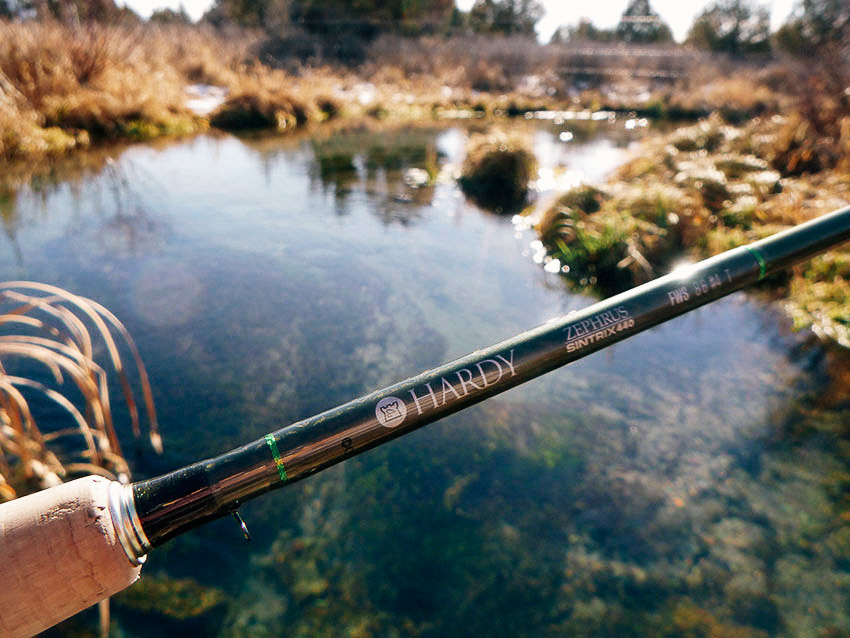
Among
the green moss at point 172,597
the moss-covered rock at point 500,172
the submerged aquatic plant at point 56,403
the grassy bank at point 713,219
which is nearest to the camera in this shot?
the submerged aquatic plant at point 56,403

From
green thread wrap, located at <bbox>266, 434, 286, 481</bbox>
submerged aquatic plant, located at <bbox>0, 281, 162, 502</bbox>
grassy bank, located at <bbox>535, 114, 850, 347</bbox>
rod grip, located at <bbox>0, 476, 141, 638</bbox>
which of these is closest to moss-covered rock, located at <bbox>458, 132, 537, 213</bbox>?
grassy bank, located at <bbox>535, 114, 850, 347</bbox>

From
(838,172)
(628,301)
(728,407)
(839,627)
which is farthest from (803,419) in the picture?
(838,172)

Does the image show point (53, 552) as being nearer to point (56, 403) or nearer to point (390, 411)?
point (390, 411)

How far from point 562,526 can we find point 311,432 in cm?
219

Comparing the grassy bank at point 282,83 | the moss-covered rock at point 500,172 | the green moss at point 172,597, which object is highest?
the grassy bank at point 282,83

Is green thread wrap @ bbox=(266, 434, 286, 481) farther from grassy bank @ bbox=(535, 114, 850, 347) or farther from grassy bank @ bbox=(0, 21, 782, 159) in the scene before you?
grassy bank @ bbox=(0, 21, 782, 159)

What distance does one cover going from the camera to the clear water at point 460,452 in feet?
7.55

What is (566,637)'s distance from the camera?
2.20m

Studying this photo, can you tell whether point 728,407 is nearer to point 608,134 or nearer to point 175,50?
point 608,134

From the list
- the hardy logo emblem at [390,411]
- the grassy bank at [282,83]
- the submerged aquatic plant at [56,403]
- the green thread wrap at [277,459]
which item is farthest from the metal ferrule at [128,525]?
the grassy bank at [282,83]

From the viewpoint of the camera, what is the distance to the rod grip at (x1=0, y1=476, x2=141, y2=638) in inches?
35.7

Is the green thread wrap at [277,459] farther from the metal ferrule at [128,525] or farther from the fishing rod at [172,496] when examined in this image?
the metal ferrule at [128,525]

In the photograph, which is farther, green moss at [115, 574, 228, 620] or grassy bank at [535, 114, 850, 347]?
grassy bank at [535, 114, 850, 347]

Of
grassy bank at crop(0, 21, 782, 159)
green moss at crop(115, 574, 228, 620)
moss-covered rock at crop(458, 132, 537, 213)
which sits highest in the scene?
grassy bank at crop(0, 21, 782, 159)
